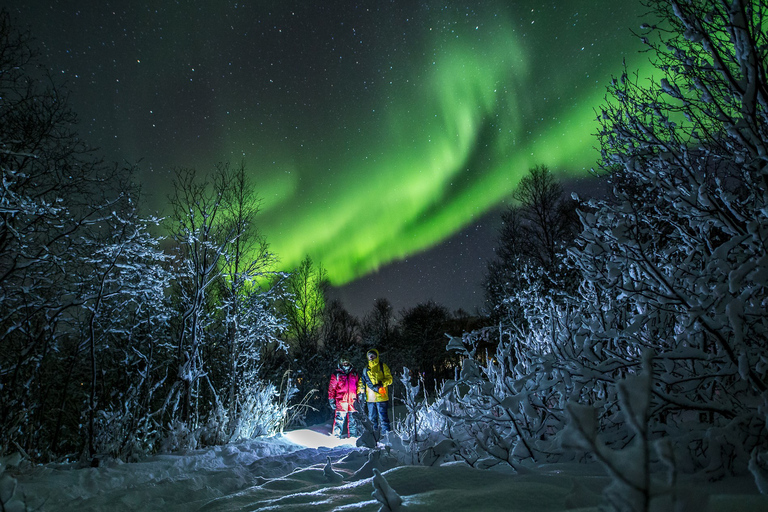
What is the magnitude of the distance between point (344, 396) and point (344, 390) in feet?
0.43

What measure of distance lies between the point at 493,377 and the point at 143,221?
5329 millimetres

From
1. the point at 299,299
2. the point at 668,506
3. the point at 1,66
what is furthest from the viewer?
the point at 299,299

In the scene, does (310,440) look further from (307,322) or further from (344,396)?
(307,322)

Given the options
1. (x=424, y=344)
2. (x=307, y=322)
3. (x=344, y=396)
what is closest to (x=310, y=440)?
(x=344, y=396)

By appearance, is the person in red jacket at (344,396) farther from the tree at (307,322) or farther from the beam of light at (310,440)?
the tree at (307,322)

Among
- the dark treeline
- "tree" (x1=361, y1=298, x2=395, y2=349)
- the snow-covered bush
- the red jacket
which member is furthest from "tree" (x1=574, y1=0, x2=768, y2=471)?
"tree" (x1=361, y1=298, x2=395, y2=349)

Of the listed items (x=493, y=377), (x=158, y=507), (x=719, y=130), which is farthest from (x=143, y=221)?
(x=719, y=130)

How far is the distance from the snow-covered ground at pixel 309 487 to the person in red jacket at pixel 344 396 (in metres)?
3.75

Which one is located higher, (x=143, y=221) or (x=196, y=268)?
(x=143, y=221)

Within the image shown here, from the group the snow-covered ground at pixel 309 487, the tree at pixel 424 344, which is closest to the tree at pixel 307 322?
the tree at pixel 424 344

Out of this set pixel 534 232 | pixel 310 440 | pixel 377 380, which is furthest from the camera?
pixel 534 232

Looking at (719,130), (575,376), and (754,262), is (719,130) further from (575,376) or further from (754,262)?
(575,376)

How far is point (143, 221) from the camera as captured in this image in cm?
525

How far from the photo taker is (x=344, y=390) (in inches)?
328
